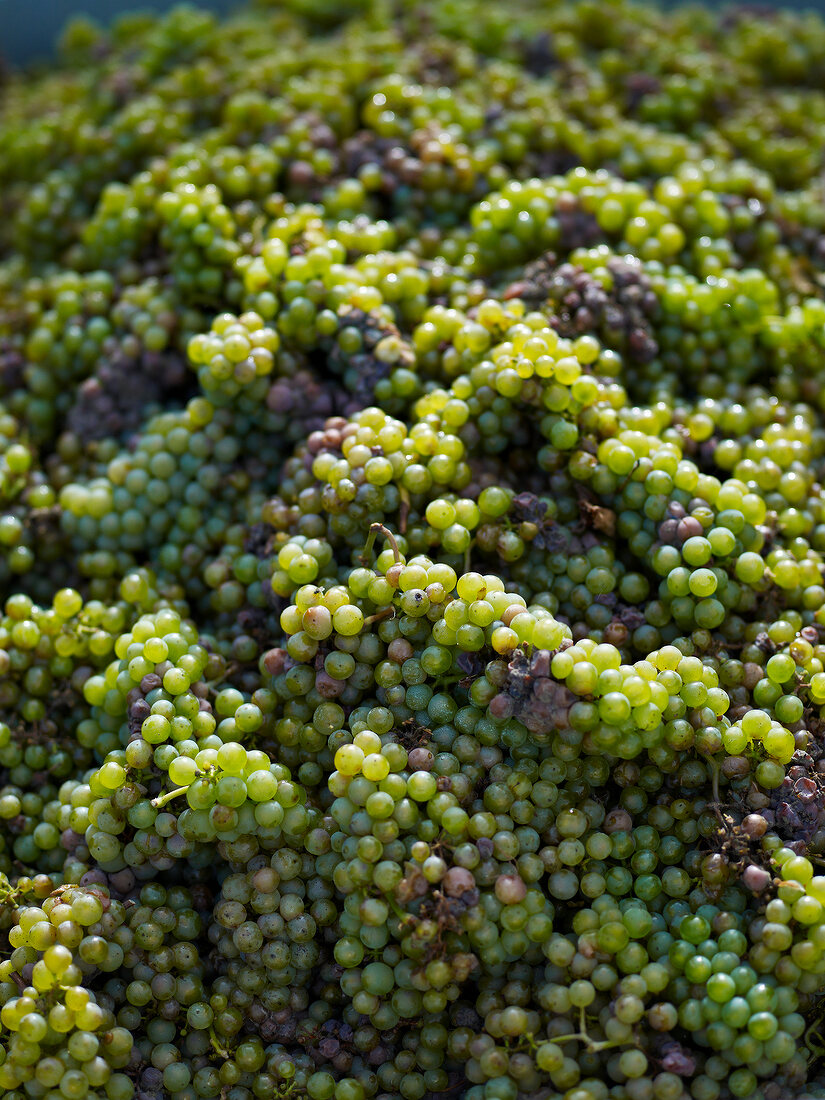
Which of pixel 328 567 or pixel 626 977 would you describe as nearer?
pixel 626 977

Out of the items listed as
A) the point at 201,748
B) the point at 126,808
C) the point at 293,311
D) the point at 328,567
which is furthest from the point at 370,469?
the point at 126,808

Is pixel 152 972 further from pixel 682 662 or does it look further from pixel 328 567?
pixel 682 662

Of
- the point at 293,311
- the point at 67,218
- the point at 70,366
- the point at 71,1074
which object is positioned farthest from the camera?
the point at 67,218

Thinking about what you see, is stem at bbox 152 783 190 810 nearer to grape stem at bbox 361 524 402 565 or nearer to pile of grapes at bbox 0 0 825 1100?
pile of grapes at bbox 0 0 825 1100

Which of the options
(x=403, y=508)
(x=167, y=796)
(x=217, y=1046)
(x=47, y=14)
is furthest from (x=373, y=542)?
(x=47, y=14)

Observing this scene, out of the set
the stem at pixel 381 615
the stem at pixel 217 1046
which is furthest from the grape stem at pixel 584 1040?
the stem at pixel 381 615

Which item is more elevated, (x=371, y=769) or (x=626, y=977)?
(x=371, y=769)

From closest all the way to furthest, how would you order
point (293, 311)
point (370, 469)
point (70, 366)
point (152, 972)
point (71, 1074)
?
point (71, 1074), point (152, 972), point (370, 469), point (293, 311), point (70, 366)

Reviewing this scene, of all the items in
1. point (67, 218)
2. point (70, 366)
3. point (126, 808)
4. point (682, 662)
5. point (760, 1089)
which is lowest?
point (760, 1089)
